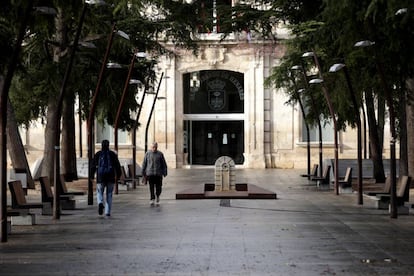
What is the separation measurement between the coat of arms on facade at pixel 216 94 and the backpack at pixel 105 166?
35360 mm

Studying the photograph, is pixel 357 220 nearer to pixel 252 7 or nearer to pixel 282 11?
pixel 282 11

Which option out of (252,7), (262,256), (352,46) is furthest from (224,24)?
(262,256)

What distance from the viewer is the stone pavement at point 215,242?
10852 mm

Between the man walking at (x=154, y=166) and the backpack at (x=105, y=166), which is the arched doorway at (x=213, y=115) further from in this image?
the backpack at (x=105, y=166)

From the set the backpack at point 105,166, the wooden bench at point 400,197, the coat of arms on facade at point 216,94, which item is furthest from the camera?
the coat of arms on facade at point 216,94

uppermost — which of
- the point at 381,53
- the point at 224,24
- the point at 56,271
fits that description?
the point at 224,24

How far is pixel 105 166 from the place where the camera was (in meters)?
18.8

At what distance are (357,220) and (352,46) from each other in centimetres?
422

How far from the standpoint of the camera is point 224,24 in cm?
2614

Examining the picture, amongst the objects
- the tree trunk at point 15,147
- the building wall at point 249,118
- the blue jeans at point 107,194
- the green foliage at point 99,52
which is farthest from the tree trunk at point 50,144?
the building wall at point 249,118

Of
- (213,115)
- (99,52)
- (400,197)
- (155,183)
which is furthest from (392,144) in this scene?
(213,115)

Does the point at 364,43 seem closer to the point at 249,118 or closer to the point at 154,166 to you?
the point at 154,166

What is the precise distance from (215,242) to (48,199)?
7079 millimetres

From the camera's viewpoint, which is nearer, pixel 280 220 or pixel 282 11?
pixel 280 220
